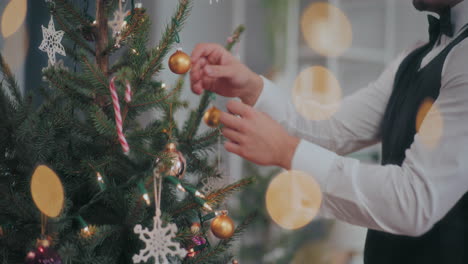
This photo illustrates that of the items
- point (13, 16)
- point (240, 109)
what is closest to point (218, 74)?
point (240, 109)

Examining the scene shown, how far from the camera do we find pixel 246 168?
1.90 metres

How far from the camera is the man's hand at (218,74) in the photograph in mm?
795

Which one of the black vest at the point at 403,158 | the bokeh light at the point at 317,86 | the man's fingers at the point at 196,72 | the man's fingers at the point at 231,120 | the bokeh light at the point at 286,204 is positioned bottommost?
the bokeh light at the point at 286,204

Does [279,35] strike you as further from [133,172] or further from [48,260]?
[48,260]

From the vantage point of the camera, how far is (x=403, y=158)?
86 centimetres

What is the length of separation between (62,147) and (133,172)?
128mm

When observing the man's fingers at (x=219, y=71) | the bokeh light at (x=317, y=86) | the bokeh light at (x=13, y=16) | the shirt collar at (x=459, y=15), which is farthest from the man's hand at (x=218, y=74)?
the bokeh light at (x=317, y=86)

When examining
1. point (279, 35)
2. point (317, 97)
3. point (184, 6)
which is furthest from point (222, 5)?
point (184, 6)

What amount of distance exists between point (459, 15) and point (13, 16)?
1081 millimetres

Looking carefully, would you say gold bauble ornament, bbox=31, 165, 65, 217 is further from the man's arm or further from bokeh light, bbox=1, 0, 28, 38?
bokeh light, bbox=1, 0, 28, 38

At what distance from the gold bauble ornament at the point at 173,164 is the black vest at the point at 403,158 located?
47 cm

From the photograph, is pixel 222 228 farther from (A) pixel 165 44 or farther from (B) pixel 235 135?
(A) pixel 165 44

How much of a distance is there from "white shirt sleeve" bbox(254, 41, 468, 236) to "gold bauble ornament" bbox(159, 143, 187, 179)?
19 cm

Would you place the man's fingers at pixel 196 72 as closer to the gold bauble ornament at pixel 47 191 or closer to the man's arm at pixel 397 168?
the man's arm at pixel 397 168
